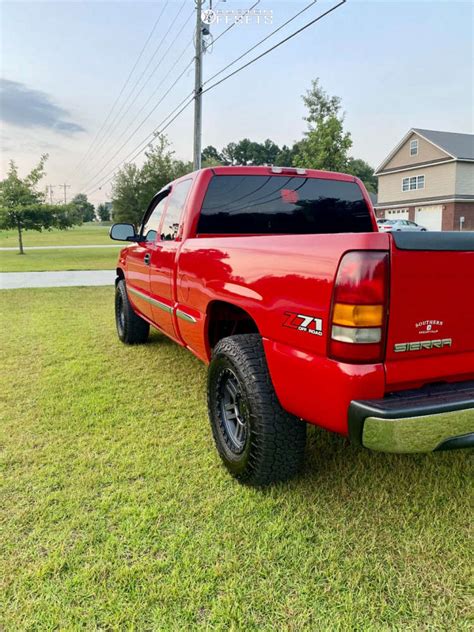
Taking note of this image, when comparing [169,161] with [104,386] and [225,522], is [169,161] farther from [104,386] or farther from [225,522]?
[225,522]

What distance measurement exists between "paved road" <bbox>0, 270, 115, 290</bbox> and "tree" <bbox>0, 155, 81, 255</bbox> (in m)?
8.18

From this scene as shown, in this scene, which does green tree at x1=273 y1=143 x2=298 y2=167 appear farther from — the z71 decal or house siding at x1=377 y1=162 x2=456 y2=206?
the z71 decal

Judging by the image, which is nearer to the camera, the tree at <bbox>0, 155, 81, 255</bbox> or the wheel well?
the wheel well

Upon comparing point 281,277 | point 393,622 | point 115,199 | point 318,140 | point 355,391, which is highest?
point 318,140

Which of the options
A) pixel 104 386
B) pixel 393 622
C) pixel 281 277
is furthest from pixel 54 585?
pixel 104 386

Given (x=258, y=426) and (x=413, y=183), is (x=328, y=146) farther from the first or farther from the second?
(x=258, y=426)

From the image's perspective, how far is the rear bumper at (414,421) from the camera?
177 centimetres

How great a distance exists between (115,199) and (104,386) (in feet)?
70.4

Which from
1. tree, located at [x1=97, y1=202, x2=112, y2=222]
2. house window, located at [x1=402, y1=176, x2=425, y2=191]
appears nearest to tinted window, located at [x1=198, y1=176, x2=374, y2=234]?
house window, located at [x1=402, y1=176, x2=425, y2=191]

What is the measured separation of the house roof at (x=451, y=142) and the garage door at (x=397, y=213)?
4907 mm

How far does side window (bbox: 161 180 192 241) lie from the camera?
373 centimetres

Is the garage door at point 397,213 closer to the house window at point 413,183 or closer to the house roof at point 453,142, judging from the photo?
the house window at point 413,183

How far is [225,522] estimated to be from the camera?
232cm

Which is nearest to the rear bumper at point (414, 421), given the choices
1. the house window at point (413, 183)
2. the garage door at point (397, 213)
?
the house window at point (413, 183)
